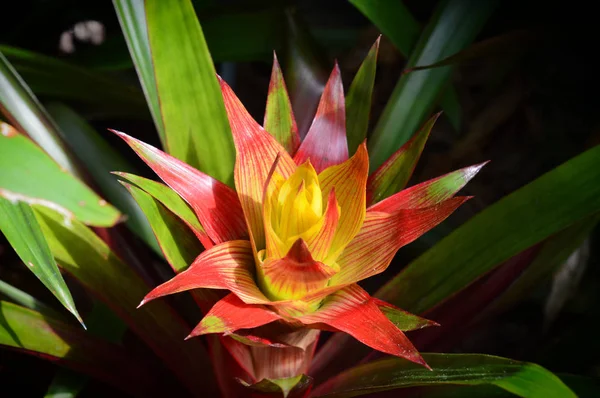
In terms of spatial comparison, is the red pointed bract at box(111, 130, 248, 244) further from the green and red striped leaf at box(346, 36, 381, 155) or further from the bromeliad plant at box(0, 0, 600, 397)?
the green and red striped leaf at box(346, 36, 381, 155)

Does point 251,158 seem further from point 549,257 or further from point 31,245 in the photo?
point 549,257

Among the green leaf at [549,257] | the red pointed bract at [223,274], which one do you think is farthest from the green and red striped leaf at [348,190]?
the green leaf at [549,257]

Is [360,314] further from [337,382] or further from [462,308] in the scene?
[462,308]

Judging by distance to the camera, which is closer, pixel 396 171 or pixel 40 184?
pixel 40 184

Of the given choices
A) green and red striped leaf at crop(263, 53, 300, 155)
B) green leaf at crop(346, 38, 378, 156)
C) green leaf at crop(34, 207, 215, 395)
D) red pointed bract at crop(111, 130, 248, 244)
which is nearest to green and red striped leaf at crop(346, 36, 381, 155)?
green leaf at crop(346, 38, 378, 156)

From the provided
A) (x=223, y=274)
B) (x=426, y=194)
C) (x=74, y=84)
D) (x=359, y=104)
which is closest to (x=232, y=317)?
(x=223, y=274)

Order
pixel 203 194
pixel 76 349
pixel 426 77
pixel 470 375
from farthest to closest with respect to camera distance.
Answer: pixel 426 77 < pixel 76 349 < pixel 203 194 < pixel 470 375

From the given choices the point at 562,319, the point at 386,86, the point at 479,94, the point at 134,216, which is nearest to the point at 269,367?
the point at 134,216
